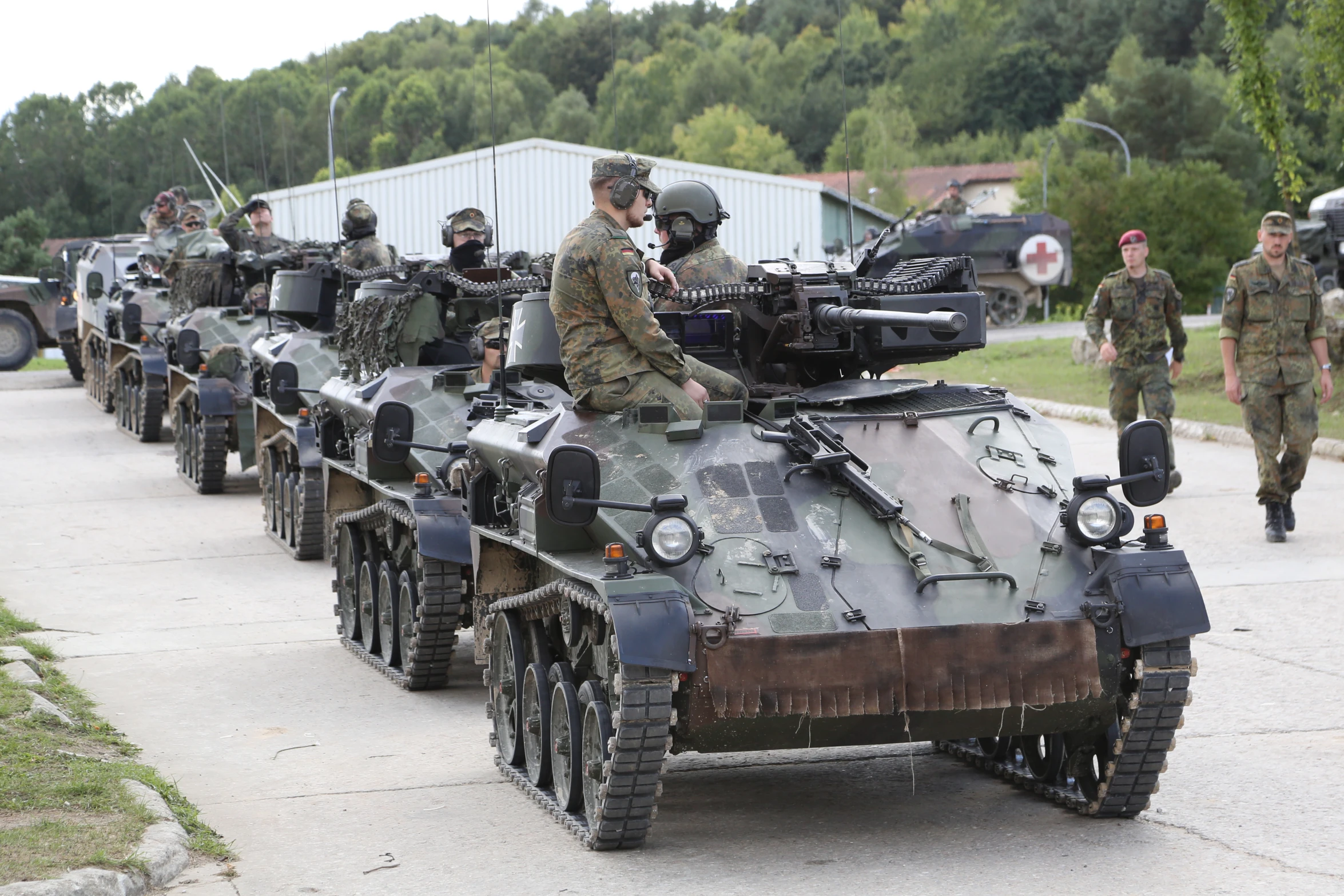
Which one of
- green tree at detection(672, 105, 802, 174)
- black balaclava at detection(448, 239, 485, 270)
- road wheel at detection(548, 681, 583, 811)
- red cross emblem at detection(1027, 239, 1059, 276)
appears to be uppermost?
green tree at detection(672, 105, 802, 174)

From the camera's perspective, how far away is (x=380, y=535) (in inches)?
432

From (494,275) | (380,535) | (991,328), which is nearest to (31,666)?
(380,535)

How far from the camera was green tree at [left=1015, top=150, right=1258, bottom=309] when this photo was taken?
42.9 m

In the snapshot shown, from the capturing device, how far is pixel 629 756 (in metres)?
6.12

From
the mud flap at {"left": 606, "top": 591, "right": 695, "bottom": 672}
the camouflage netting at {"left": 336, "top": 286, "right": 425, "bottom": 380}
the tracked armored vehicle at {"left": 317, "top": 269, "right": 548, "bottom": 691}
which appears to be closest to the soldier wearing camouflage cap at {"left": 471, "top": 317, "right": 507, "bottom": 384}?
the tracked armored vehicle at {"left": 317, "top": 269, "right": 548, "bottom": 691}

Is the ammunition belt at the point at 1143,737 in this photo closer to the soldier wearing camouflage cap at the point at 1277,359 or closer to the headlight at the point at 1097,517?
the headlight at the point at 1097,517

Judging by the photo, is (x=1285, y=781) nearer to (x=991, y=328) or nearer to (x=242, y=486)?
(x=242, y=486)

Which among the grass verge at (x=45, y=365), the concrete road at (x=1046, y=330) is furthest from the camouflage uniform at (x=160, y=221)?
the concrete road at (x=1046, y=330)

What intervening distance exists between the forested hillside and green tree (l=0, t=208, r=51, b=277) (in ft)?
7.59

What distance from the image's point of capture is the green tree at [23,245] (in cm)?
5369

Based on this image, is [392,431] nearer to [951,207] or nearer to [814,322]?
[814,322]

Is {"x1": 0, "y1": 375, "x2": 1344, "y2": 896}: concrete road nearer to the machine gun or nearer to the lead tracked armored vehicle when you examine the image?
the lead tracked armored vehicle

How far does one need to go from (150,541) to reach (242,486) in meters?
4.21

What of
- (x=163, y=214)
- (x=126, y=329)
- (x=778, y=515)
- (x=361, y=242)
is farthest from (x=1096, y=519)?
(x=163, y=214)
